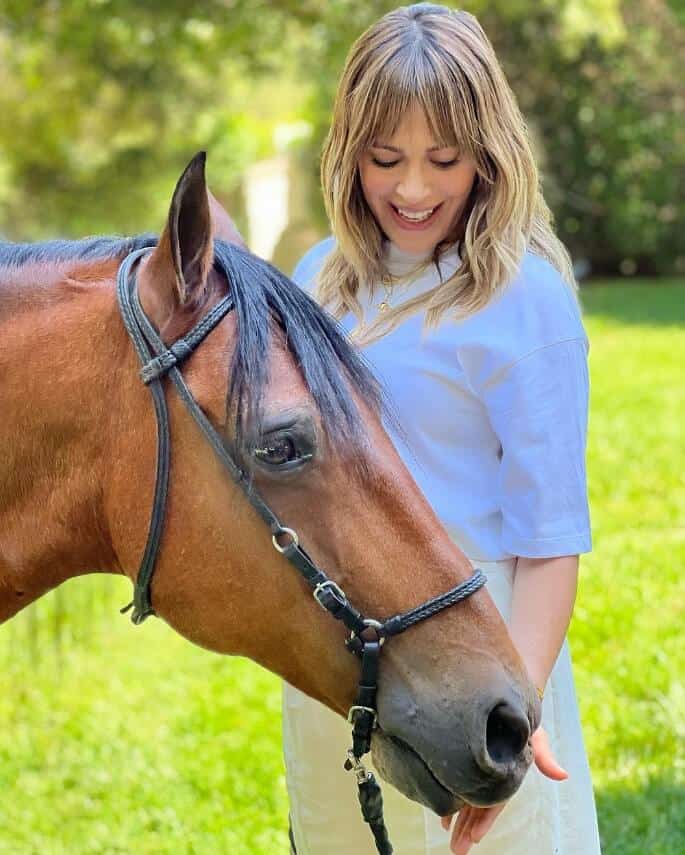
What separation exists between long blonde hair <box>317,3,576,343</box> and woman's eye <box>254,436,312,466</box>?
0.44 m

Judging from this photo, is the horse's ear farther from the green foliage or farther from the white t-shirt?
the green foliage

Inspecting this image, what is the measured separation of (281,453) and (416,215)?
592 millimetres

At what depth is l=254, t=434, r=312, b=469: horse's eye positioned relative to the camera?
4.87 ft

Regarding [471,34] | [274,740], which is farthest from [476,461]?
[274,740]

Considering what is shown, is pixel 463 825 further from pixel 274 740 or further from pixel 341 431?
pixel 274 740

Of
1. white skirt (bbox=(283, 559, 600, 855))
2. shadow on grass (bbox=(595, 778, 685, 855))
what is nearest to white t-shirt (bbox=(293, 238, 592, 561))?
white skirt (bbox=(283, 559, 600, 855))

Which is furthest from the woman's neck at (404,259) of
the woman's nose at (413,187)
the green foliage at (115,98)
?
the green foliage at (115,98)

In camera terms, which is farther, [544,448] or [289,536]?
[544,448]

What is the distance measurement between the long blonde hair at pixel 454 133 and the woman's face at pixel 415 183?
17mm

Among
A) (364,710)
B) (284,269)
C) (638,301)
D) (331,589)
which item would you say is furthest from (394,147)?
(638,301)

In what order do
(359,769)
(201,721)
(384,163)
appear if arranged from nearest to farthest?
1. (359,769)
2. (384,163)
3. (201,721)

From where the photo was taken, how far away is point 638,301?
43.2 ft

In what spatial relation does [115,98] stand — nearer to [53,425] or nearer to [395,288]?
[395,288]

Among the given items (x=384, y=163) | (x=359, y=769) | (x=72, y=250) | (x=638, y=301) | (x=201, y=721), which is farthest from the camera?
(x=638, y=301)
